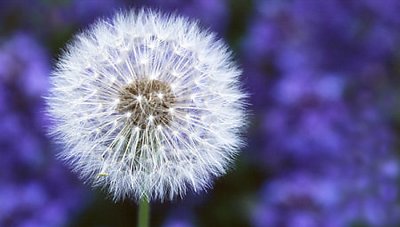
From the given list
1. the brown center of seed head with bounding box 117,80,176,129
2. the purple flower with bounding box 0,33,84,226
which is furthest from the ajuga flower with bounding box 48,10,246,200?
the purple flower with bounding box 0,33,84,226

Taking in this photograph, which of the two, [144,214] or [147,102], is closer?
[144,214]

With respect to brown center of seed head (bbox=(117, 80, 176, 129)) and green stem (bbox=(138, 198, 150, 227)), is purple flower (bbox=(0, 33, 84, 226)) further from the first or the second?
green stem (bbox=(138, 198, 150, 227))

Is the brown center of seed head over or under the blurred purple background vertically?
under

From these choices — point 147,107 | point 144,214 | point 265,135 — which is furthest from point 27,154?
point 144,214

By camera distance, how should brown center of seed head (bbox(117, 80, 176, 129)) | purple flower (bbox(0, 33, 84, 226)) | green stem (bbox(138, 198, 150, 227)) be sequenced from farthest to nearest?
purple flower (bbox(0, 33, 84, 226)), brown center of seed head (bbox(117, 80, 176, 129)), green stem (bbox(138, 198, 150, 227))

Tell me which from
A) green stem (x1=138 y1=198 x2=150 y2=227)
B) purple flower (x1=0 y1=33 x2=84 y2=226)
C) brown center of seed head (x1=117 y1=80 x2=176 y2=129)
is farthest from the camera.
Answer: purple flower (x1=0 y1=33 x2=84 y2=226)

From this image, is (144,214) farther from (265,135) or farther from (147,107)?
(265,135)
